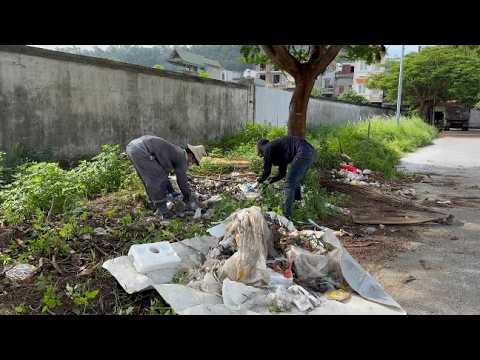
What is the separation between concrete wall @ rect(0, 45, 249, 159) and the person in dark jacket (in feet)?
13.7

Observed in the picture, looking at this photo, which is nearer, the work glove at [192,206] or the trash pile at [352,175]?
the work glove at [192,206]

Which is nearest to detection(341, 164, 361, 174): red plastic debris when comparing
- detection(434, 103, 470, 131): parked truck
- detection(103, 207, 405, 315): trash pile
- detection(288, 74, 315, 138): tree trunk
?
detection(288, 74, 315, 138): tree trunk

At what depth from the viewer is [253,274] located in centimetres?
346

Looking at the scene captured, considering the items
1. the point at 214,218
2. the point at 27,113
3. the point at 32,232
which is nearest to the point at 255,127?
the point at 27,113

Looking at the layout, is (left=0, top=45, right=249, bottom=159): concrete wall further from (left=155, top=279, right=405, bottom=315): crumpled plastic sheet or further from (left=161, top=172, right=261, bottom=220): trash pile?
(left=155, top=279, right=405, bottom=315): crumpled plastic sheet

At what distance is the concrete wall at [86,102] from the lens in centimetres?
690

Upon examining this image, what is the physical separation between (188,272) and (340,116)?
840 inches

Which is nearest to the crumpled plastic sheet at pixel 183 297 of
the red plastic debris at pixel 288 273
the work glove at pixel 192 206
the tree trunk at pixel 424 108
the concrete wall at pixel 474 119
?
the red plastic debris at pixel 288 273

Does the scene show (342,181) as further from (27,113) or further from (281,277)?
(27,113)

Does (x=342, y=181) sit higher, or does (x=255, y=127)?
(x=255, y=127)

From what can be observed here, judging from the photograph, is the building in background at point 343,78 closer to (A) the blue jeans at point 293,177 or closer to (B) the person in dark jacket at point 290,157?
(B) the person in dark jacket at point 290,157

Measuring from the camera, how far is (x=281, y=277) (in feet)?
11.7

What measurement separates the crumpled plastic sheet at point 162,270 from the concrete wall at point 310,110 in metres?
11.0

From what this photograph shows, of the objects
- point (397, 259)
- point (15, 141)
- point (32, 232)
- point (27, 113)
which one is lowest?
point (397, 259)
